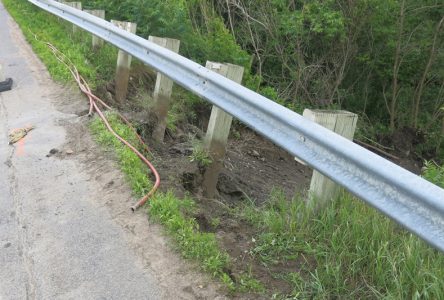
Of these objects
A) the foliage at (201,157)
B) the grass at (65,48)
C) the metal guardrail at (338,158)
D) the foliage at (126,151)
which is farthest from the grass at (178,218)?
the grass at (65,48)

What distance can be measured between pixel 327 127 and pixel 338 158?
44 centimetres

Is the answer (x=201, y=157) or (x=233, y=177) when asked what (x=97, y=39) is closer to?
(x=233, y=177)

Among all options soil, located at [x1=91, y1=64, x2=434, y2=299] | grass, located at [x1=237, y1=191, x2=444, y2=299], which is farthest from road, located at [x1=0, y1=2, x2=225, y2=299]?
grass, located at [x1=237, y1=191, x2=444, y2=299]

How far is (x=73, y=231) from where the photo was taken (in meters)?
3.56

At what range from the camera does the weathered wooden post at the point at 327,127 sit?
3.21 meters

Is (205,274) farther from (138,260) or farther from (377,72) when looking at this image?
(377,72)

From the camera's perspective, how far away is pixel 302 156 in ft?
10.2

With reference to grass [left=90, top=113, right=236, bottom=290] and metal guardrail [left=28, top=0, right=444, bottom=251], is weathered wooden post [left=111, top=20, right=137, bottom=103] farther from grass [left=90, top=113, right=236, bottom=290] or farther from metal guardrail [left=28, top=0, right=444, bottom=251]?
metal guardrail [left=28, top=0, right=444, bottom=251]

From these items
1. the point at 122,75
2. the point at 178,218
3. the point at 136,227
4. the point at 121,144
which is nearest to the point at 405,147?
the point at 122,75

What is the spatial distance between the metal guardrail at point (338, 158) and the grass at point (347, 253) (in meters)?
0.46

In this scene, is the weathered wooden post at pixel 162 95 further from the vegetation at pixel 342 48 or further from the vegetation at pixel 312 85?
the vegetation at pixel 342 48

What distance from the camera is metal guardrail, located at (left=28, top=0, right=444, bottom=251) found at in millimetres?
2285

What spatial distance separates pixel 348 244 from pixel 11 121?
425cm

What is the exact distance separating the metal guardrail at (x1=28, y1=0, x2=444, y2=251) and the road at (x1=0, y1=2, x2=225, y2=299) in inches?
38.2
